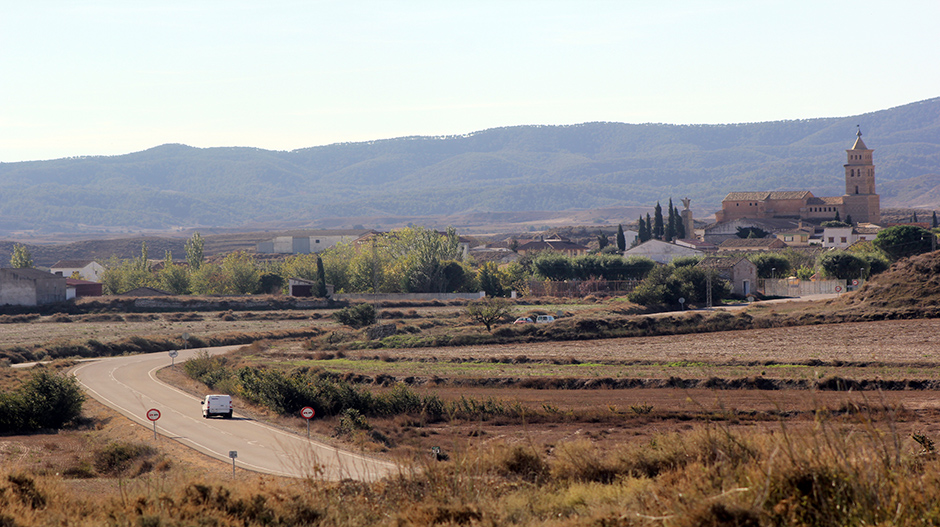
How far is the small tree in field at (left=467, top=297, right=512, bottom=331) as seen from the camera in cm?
6619

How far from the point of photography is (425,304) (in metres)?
95.4

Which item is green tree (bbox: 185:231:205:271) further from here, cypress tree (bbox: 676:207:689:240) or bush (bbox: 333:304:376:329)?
cypress tree (bbox: 676:207:689:240)

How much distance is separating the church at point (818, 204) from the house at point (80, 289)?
396ft

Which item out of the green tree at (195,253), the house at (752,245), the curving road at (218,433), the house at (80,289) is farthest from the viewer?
the green tree at (195,253)

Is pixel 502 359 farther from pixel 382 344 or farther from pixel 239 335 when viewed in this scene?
pixel 239 335

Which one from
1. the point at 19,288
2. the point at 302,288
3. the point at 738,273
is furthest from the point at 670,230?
the point at 19,288

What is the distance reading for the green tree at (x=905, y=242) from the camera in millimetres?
101375

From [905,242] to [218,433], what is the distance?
316ft

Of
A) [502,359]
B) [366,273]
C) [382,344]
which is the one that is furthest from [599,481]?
[366,273]

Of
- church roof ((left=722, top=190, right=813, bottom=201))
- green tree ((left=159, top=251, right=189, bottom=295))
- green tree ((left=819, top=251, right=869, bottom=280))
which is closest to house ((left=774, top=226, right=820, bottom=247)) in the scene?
church roof ((left=722, top=190, right=813, bottom=201))

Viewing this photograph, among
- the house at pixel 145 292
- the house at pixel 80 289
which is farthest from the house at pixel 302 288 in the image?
the house at pixel 80 289

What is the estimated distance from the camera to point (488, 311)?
66562 millimetres

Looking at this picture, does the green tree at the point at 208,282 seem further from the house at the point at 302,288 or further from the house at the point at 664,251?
the house at the point at 664,251

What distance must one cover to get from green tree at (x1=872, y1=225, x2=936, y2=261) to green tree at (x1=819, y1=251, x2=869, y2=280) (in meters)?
11.9
